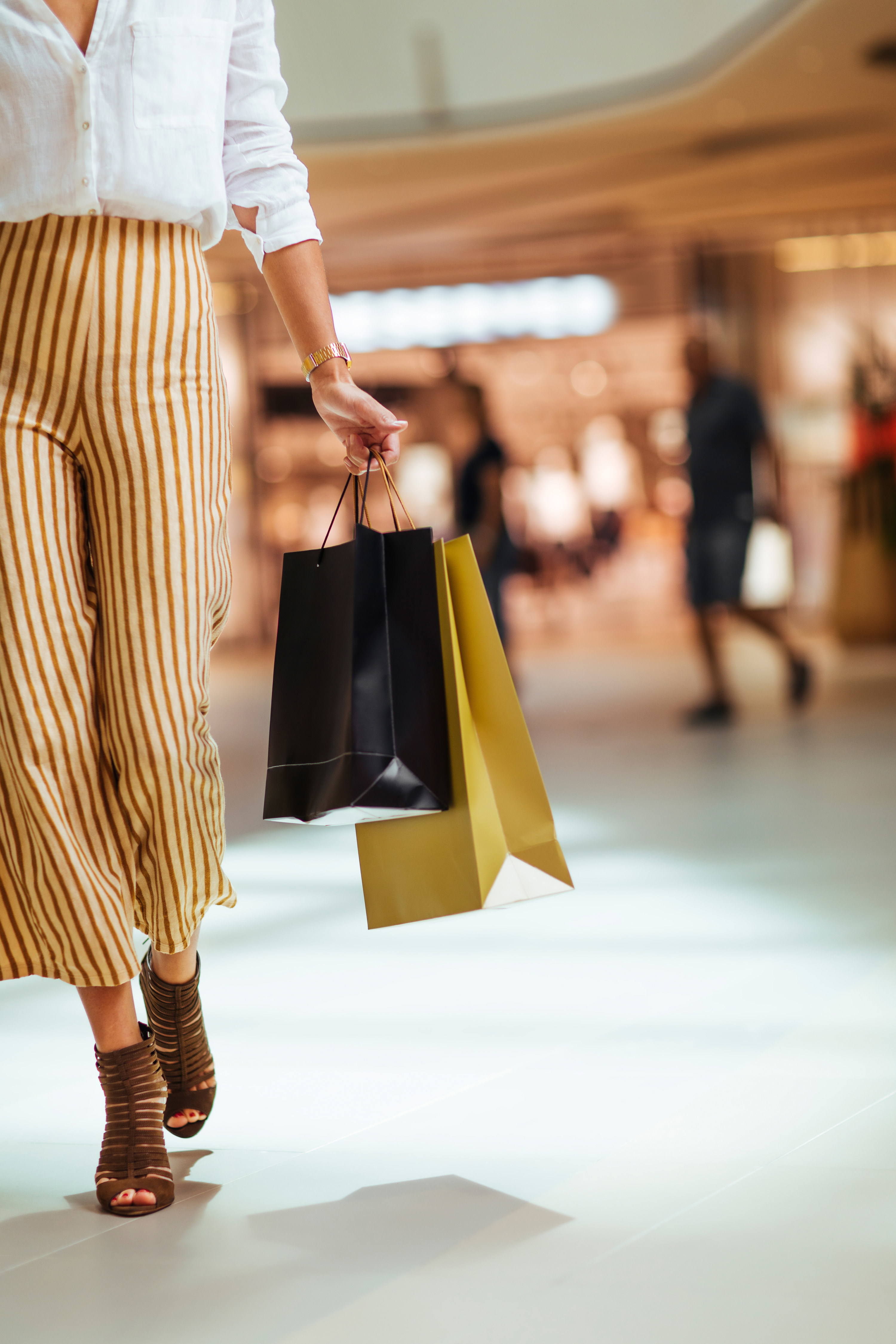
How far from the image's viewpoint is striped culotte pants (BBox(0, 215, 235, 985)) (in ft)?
4.69

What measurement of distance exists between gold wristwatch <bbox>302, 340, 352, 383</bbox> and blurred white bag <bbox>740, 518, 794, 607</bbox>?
10598mm

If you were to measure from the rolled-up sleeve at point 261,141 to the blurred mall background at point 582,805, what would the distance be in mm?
1097

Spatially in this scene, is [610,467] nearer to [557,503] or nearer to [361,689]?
[557,503]

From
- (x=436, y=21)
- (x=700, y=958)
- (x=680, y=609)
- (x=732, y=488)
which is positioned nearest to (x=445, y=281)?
(x=680, y=609)

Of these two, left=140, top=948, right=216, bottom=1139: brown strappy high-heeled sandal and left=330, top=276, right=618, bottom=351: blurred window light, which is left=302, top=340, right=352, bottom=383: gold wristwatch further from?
left=330, top=276, right=618, bottom=351: blurred window light

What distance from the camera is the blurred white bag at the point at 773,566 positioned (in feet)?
39.2

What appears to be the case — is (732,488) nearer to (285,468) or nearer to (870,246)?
(870,246)

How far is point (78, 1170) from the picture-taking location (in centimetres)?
158

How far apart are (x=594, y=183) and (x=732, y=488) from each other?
4.52 meters

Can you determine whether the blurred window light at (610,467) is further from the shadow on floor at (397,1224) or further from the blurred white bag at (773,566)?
the shadow on floor at (397,1224)

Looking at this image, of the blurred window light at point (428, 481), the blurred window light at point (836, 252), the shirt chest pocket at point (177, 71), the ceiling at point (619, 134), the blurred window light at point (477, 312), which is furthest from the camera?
the blurred window light at point (428, 481)

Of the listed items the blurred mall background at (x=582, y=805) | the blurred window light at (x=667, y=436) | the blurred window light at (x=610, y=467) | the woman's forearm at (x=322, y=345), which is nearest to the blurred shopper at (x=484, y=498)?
the blurred mall background at (x=582, y=805)

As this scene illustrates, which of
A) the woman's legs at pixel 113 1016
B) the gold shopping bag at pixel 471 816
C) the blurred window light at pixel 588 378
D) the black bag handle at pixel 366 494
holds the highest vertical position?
the blurred window light at pixel 588 378

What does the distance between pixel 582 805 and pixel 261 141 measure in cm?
281
